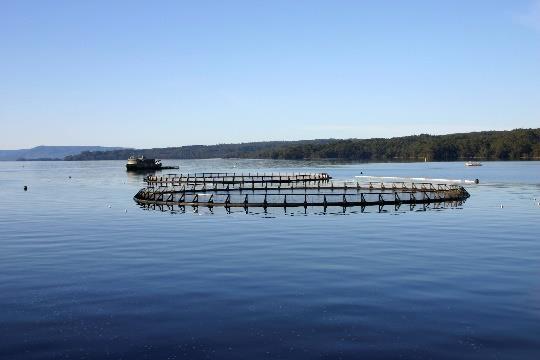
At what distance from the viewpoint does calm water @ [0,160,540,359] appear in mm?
21141

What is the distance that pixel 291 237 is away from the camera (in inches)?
1960

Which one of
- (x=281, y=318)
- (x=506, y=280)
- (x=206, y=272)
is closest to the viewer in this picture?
(x=281, y=318)

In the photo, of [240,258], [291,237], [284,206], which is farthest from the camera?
[284,206]

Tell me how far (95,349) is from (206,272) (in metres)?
13.6

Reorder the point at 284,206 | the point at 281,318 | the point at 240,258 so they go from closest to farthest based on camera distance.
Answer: the point at 281,318 → the point at 240,258 → the point at 284,206

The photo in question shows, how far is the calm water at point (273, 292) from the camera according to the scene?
69.4 feet

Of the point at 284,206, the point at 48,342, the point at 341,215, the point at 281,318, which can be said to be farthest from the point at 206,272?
the point at 284,206

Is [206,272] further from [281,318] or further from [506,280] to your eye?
[506,280]

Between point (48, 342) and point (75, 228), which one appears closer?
point (48, 342)

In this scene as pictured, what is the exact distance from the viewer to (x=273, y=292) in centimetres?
2897

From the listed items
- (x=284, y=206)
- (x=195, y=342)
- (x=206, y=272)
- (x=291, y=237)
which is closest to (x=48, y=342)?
(x=195, y=342)

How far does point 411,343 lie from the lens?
69.3 feet

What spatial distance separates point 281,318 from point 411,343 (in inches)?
223

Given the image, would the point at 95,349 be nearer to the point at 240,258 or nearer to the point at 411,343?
the point at 411,343
